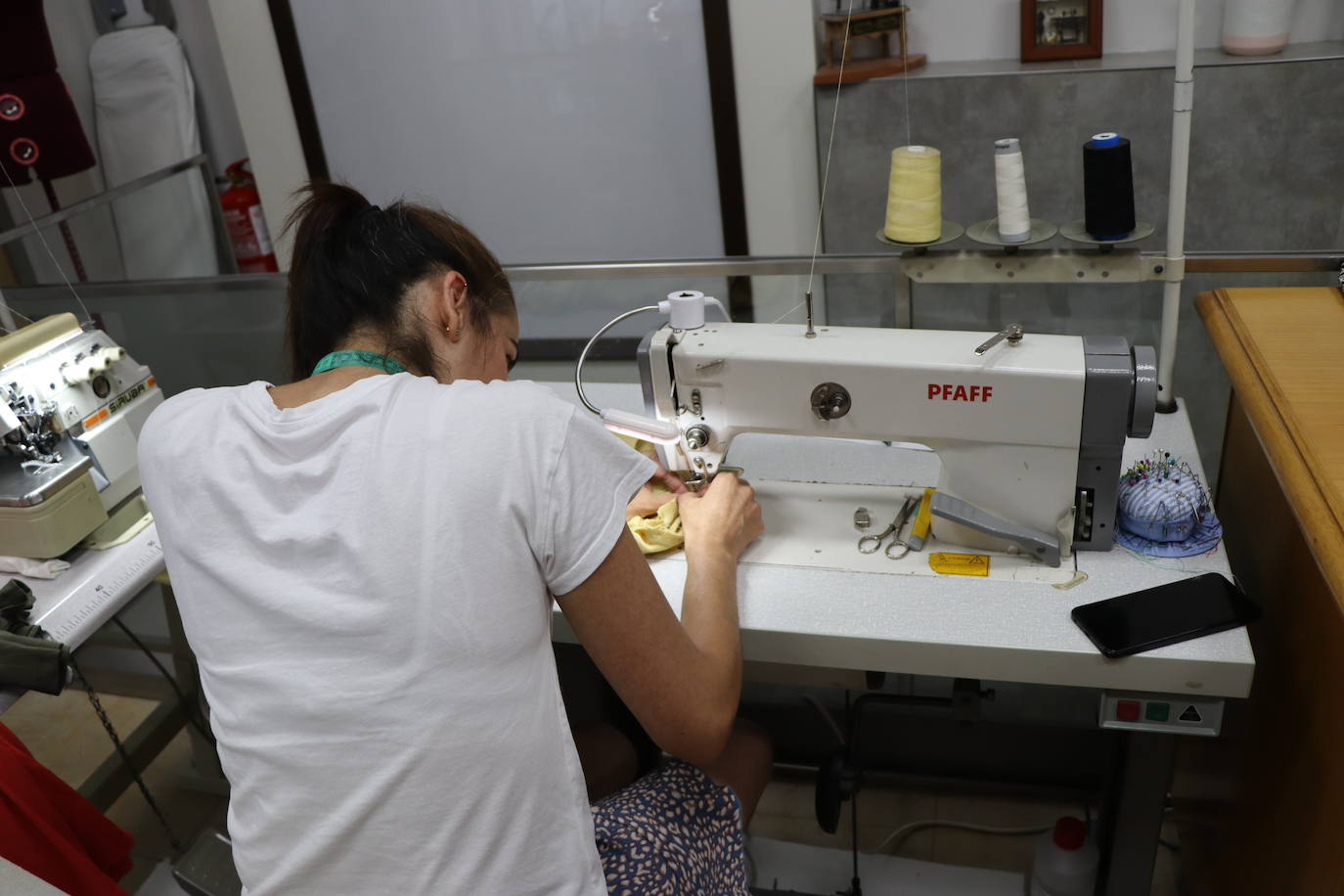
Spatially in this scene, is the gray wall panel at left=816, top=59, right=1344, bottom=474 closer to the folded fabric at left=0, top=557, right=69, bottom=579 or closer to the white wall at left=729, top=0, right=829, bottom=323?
the white wall at left=729, top=0, right=829, bottom=323

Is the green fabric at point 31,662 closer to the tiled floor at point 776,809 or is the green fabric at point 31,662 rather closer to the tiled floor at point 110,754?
the tiled floor at point 776,809

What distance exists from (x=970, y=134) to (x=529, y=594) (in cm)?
202

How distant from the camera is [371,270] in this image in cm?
113

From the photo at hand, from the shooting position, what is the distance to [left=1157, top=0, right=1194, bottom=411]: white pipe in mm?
1488

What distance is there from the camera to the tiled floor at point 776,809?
1.98 metres

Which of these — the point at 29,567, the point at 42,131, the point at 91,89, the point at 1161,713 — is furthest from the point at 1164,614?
the point at 91,89

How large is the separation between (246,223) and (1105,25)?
8.37 ft

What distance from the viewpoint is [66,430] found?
1722mm

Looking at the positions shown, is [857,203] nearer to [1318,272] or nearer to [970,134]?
[970,134]

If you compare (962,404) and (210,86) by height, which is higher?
(210,86)

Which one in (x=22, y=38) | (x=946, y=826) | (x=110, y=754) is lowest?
(x=946, y=826)

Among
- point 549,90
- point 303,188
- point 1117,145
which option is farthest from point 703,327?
point 549,90

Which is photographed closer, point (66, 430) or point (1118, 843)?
point (1118, 843)

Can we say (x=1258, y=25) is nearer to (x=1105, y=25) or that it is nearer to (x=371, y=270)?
(x=1105, y=25)
